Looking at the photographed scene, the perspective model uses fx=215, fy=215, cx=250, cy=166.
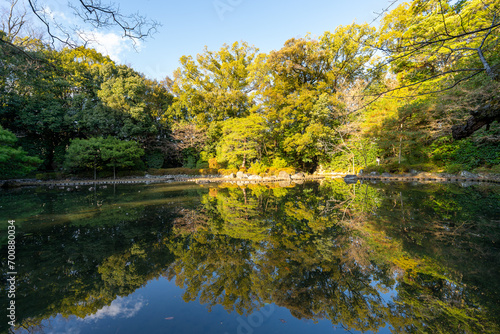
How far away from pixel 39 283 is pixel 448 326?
13.8 ft

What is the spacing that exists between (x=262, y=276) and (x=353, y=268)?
1.19 meters

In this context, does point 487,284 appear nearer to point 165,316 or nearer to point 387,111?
point 165,316

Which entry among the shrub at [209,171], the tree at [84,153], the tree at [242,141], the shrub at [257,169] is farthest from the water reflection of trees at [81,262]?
the shrub at [209,171]

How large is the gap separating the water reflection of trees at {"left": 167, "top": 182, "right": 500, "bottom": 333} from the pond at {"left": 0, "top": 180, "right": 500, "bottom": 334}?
1 centimetres

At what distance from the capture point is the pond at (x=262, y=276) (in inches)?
76.7

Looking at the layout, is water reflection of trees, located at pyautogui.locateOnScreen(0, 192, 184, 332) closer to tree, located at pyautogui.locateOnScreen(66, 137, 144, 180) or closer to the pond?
the pond

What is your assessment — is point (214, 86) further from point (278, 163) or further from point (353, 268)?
point (353, 268)

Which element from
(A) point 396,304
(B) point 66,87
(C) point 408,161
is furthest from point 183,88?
(A) point 396,304

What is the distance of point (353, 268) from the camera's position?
2766 mm

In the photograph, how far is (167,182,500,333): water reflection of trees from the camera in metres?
2.01

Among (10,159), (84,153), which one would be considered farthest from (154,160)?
(10,159)

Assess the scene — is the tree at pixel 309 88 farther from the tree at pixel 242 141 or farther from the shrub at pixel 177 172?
the shrub at pixel 177 172

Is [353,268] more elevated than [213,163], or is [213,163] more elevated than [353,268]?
[213,163]

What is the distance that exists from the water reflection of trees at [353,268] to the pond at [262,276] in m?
0.01
